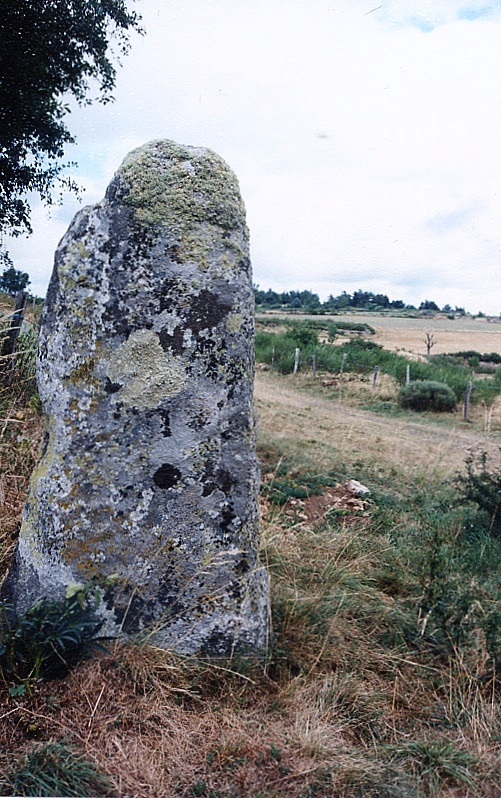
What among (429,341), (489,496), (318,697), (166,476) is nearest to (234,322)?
(166,476)

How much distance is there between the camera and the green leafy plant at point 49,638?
8.71 feet

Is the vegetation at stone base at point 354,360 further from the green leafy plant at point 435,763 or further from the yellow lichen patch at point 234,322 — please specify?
the green leafy plant at point 435,763

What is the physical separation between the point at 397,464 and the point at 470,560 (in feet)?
12.1

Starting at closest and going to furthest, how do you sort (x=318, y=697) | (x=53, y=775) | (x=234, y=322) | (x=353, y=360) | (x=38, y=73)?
(x=53, y=775), (x=318, y=697), (x=234, y=322), (x=38, y=73), (x=353, y=360)

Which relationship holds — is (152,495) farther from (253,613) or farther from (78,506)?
(253,613)

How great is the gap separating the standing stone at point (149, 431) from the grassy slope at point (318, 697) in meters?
0.24

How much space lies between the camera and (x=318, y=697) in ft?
9.62

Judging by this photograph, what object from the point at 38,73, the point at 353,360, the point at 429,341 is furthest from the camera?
the point at 429,341

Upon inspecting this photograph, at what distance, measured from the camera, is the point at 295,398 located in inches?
656

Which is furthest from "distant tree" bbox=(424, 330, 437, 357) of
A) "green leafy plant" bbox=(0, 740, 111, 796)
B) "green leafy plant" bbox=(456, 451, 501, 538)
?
"green leafy plant" bbox=(0, 740, 111, 796)

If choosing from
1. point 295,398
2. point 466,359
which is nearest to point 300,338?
point 466,359

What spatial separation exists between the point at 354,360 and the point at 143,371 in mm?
20307

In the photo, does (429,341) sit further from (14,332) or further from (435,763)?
(435,763)

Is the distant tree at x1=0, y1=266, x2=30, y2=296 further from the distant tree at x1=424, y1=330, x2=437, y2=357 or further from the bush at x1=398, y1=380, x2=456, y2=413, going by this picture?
the distant tree at x1=424, y1=330, x2=437, y2=357
